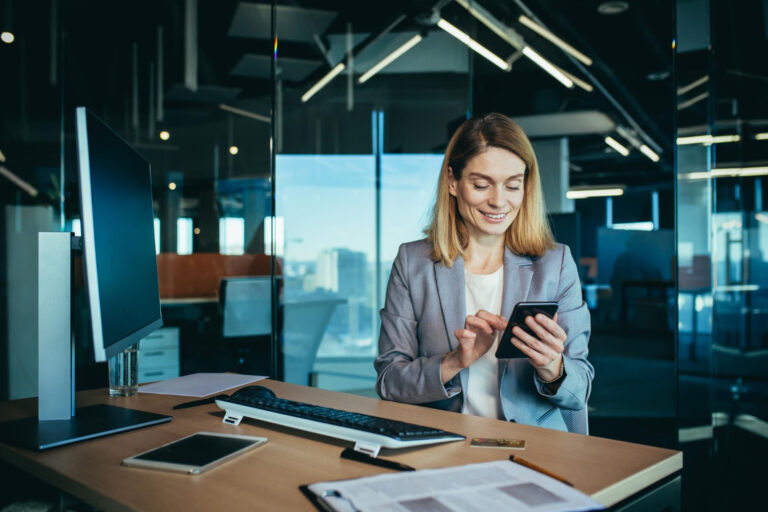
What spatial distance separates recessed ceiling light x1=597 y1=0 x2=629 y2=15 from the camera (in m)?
4.40

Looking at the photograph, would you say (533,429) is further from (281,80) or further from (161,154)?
(161,154)

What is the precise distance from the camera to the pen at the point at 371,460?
906 millimetres

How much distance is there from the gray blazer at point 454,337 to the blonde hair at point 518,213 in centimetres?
4

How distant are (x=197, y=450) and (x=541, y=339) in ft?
2.41

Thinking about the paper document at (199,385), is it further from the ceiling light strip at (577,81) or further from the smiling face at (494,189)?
the ceiling light strip at (577,81)

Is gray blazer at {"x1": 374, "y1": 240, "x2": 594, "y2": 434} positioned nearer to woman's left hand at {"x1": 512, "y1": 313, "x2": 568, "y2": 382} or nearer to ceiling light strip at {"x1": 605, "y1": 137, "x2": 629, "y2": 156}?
woman's left hand at {"x1": 512, "y1": 313, "x2": 568, "y2": 382}

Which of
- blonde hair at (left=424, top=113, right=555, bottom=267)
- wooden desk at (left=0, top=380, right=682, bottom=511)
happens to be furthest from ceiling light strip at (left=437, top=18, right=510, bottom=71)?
wooden desk at (left=0, top=380, right=682, bottom=511)

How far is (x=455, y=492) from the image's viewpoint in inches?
31.0

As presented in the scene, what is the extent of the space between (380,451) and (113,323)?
545 mm

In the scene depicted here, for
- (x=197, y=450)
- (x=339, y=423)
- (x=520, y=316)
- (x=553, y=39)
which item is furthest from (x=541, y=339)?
(x=553, y=39)

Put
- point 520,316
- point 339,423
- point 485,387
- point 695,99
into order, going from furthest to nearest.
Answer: point 695,99 < point 485,387 < point 520,316 < point 339,423

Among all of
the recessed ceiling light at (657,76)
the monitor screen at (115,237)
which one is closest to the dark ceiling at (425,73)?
the recessed ceiling light at (657,76)

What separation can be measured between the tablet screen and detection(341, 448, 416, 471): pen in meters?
0.18

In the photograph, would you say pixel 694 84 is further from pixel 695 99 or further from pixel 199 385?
pixel 199 385
